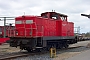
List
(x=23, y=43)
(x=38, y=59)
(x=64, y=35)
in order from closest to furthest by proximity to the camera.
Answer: (x=38, y=59) < (x=23, y=43) < (x=64, y=35)

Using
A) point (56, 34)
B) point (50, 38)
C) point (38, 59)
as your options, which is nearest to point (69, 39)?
point (56, 34)

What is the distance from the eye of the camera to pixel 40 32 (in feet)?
63.6

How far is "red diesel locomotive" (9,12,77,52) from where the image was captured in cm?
1836

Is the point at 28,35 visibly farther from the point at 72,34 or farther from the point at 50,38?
the point at 72,34

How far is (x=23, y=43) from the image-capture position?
59.2 ft

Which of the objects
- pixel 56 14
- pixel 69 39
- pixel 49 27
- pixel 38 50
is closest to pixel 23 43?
pixel 38 50

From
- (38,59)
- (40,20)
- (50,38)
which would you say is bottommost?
(38,59)

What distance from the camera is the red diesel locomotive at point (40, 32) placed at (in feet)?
60.2

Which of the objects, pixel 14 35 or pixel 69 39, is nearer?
pixel 14 35

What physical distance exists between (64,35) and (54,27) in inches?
73.7

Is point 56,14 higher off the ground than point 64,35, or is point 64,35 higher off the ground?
point 56,14

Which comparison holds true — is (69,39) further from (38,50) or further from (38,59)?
(38,59)

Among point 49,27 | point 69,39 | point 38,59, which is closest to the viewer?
point 38,59

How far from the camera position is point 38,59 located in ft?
48.2
